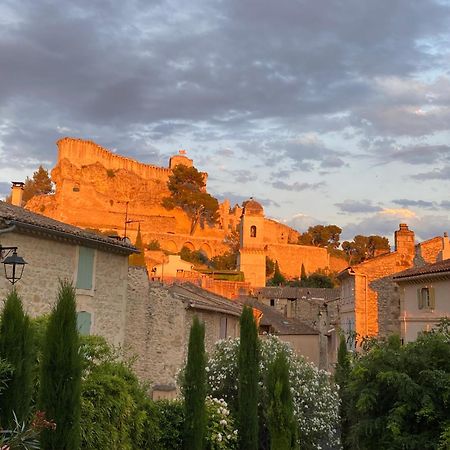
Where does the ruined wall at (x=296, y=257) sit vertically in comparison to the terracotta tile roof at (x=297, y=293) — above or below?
above

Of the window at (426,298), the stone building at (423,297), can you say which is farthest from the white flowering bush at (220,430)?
the window at (426,298)

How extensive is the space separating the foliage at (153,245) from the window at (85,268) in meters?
72.5

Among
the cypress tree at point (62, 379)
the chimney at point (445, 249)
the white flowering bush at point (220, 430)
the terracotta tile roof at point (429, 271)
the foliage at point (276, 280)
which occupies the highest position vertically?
the foliage at point (276, 280)

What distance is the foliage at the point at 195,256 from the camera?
296 feet

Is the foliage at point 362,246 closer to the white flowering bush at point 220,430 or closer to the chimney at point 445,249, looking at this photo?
the chimney at point 445,249

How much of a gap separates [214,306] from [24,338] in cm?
1563

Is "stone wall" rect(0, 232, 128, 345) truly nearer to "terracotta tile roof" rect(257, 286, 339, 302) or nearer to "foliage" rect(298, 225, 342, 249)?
"terracotta tile roof" rect(257, 286, 339, 302)

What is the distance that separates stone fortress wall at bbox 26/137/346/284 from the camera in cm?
10231

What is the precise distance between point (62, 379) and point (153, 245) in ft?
275

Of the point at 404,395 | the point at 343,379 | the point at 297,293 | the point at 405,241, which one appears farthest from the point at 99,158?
the point at 404,395

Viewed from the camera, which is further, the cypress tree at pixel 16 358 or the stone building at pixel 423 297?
the stone building at pixel 423 297

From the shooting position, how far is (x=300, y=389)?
769 inches

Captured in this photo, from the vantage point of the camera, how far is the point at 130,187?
113875 mm

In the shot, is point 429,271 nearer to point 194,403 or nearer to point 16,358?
point 194,403
